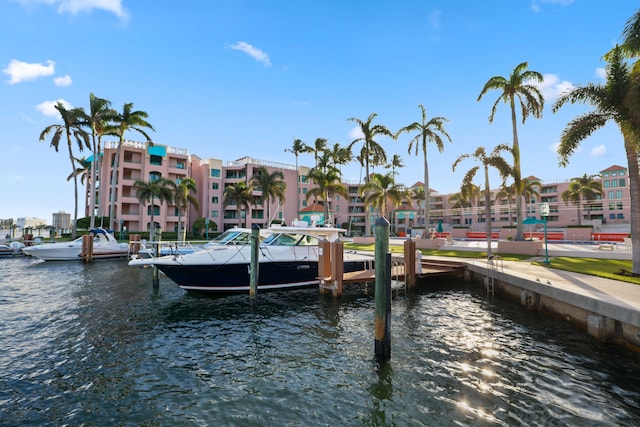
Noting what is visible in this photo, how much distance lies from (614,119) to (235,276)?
1719cm

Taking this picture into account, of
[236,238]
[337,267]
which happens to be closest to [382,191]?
[236,238]

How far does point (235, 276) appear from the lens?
14156mm

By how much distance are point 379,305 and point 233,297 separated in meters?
8.47

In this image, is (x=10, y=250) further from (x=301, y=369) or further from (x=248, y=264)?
(x=301, y=369)

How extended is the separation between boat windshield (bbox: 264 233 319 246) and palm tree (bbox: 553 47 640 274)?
11.9 metres

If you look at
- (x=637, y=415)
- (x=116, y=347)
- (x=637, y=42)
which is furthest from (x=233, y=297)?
(x=637, y=42)

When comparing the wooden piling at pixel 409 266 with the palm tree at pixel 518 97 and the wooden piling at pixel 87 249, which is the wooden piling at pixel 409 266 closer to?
the palm tree at pixel 518 97

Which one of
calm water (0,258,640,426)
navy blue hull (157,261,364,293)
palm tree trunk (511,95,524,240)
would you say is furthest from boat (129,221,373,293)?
palm tree trunk (511,95,524,240)

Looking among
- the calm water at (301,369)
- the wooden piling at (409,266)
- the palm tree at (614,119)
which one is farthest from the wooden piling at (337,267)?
the palm tree at (614,119)

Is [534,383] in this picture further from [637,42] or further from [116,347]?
[637,42]

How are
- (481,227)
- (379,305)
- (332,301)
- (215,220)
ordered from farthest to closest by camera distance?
1. (481,227)
2. (215,220)
3. (332,301)
4. (379,305)

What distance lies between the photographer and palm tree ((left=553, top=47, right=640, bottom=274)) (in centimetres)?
1220

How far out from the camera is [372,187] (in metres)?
37.3

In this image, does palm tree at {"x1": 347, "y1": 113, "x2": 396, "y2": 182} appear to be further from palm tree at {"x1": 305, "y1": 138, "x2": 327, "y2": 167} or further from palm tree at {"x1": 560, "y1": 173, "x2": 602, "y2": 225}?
palm tree at {"x1": 560, "y1": 173, "x2": 602, "y2": 225}
